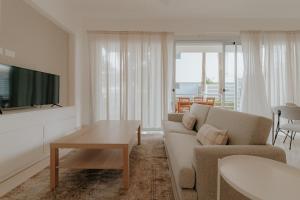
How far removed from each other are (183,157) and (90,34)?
13.8ft

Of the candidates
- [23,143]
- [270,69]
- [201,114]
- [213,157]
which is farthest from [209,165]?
[270,69]

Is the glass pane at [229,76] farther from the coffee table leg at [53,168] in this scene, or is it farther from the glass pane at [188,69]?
the coffee table leg at [53,168]

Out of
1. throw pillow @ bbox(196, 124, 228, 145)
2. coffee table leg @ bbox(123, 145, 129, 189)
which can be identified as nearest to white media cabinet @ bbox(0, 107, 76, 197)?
coffee table leg @ bbox(123, 145, 129, 189)

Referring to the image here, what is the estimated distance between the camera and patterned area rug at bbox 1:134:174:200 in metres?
1.88

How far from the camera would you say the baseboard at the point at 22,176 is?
2083 mm

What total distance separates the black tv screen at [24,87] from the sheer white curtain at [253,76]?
4.21 metres

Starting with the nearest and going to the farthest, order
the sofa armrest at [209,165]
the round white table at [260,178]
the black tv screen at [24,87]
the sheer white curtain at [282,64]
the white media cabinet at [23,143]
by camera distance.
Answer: the round white table at [260,178]
the sofa armrest at [209,165]
the white media cabinet at [23,143]
the black tv screen at [24,87]
the sheer white curtain at [282,64]

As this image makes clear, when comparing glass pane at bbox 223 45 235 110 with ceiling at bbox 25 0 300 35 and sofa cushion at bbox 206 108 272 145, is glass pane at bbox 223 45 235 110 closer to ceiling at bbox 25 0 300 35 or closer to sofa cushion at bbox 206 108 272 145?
ceiling at bbox 25 0 300 35

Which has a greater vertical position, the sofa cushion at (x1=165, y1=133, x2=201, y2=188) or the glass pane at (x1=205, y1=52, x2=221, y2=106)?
the glass pane at (x1=205, y1=52, x2=221, y2=106)

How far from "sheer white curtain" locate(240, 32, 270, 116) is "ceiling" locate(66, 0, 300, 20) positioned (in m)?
0.55

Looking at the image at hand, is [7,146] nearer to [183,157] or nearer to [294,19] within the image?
[183,157]

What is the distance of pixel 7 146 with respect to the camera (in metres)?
2.35

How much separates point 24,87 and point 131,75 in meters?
2.47

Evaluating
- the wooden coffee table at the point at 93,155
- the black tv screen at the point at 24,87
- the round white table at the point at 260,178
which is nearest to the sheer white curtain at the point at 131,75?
the black tv screen at the point at 24,87
